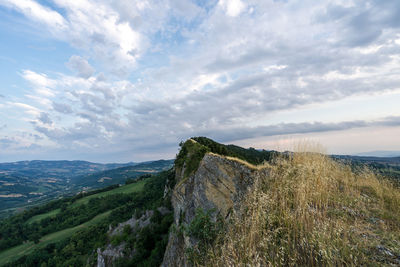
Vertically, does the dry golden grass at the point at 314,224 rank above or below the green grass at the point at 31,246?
above

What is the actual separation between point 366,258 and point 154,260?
2087 centimetres

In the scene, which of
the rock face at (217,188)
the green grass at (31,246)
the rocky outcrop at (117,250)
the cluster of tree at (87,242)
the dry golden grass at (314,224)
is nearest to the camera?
the dry golden grass at (314,224)

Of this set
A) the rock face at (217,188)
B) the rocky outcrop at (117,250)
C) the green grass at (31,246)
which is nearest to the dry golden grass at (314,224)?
the rock face at (217,188)

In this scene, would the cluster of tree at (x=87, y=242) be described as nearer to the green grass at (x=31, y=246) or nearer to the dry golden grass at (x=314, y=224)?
the green grass at (x=31, y=246)

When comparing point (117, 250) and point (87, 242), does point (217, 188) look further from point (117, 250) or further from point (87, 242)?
point (87, 242)

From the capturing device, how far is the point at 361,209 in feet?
18.1

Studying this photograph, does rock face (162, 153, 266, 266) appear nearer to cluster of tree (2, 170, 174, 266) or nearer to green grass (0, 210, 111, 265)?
cluster of tree (2, 170, 174, 266)

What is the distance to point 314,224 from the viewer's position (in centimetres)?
449

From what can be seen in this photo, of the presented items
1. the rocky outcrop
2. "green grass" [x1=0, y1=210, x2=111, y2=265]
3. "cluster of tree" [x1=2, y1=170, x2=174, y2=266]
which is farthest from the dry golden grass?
"green grass" [x1=0, y1=210, x2=111, y2=265]

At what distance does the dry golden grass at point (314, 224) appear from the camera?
343 cm

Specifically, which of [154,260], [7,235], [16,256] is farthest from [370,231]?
[7,235]

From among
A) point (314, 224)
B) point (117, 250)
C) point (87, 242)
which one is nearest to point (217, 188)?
point (314, 224)

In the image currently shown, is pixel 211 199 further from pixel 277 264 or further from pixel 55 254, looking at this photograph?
pixel 55 254

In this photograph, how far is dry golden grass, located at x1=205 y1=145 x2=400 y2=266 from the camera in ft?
11.3
